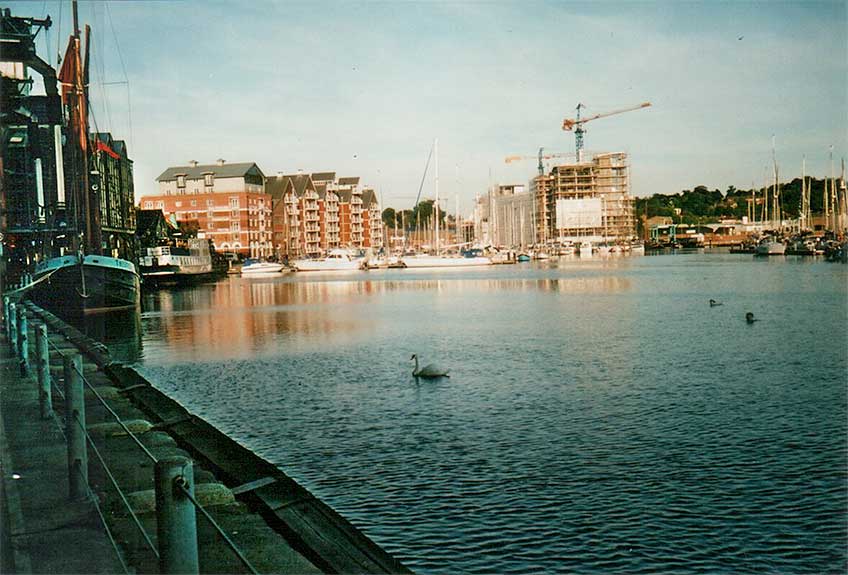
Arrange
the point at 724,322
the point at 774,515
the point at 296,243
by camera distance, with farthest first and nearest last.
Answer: the point at 296,243 < the point at 724,322 < the point at 774,515

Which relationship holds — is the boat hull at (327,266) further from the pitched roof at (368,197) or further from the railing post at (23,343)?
the railing post at (23,343)

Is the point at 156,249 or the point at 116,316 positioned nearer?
the point at 116,316

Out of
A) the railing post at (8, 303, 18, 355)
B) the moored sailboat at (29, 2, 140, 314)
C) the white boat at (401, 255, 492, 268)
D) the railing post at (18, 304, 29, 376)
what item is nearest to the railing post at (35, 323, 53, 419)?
the railing post at (18, 304, 29, 376)

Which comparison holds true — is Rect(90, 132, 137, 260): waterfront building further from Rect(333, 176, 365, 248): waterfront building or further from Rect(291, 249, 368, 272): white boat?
Rect(333, 176, 365, 248): waterfront building

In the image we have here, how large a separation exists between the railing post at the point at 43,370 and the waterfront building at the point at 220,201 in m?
128

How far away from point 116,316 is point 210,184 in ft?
318

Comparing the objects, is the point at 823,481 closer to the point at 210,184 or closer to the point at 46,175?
the point at 46,175

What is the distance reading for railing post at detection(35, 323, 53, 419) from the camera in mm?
12148

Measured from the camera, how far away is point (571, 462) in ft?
46.8

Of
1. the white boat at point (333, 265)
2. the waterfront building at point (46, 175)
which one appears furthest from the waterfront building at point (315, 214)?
the waterfront building at point (46, 175)

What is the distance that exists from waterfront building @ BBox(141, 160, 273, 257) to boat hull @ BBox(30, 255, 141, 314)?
288 ft

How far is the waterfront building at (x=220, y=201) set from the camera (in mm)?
139625

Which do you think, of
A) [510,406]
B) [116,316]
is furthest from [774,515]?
[116,316]

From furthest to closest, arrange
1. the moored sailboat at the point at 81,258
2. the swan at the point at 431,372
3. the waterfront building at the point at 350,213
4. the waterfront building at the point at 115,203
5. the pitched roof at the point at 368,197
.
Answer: the pitched roof at the point at 368,197 < the waterfront building at the point at 350,213 < the waterfront building at the point at 115,203 < the moored sailboat at the point at 81,258 < the swan at the point at 431,372
